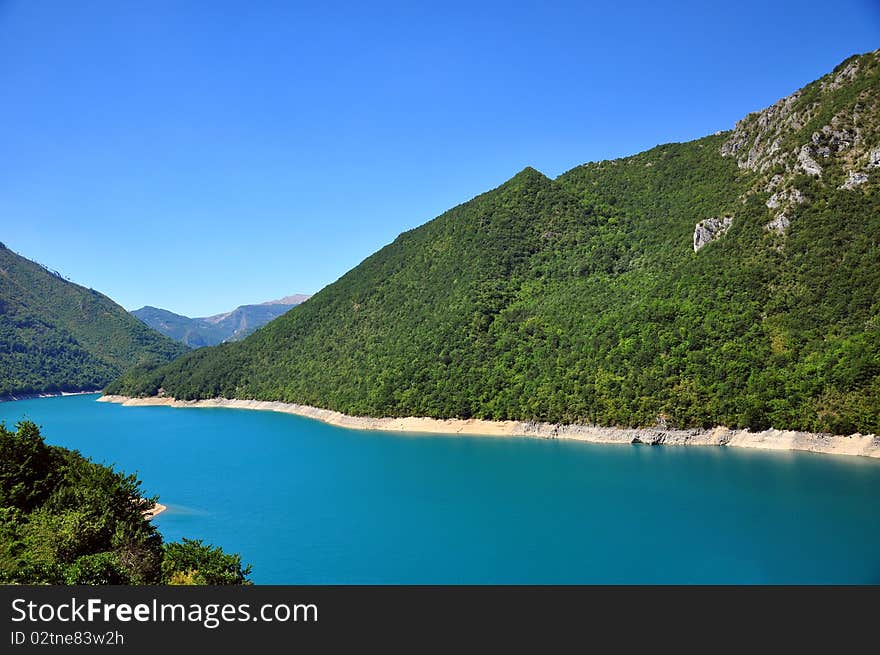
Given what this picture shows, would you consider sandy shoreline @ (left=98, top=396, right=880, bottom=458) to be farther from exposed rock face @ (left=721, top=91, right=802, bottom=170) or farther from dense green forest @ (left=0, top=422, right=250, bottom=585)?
dense green forest @ (left=0, top=422, right=250, bottom=585)

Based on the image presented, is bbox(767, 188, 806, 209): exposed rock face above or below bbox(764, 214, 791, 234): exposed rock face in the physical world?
above

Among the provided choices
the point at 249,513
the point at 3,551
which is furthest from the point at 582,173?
the point at 3,551

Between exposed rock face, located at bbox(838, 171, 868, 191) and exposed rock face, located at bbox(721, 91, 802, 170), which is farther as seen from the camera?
exposed rock face, located at bbox(721, 91, 802, 170)

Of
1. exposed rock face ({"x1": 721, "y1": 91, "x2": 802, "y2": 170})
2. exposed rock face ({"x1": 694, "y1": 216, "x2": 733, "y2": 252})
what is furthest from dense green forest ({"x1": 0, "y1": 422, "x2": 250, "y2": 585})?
exposed rock face ({"x1": 721, "y1": 91, "x2": 802, "y2": 170})

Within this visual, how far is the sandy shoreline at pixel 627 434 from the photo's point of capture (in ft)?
145

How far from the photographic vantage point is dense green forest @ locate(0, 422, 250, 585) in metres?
15.8

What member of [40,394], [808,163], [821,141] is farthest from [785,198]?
[40,394]

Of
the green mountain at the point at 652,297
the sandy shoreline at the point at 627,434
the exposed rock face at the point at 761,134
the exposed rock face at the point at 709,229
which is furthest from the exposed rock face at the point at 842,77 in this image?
the sandy shoreline at the point at 627,434

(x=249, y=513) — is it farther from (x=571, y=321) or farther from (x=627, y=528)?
(x=571, y=321)

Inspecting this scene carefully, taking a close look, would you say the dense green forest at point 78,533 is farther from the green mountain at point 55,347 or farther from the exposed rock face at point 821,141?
the green mountain at point 55,347

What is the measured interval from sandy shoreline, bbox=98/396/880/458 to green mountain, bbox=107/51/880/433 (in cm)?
94

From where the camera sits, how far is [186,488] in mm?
45812

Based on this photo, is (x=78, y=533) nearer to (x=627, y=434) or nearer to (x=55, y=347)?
(x=627, y=434)

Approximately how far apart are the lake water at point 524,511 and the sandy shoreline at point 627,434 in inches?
54.6
